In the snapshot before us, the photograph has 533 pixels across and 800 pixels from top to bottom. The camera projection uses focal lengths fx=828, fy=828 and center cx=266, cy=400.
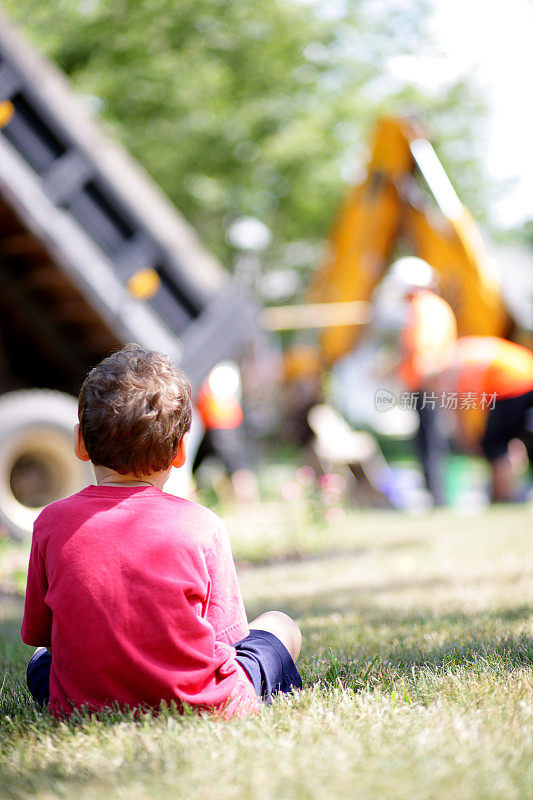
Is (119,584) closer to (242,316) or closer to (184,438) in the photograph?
(184,438)

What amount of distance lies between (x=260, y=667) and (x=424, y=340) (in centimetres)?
576

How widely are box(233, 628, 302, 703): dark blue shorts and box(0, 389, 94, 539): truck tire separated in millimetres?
3017

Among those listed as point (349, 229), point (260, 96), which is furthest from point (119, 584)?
point (260, 96)

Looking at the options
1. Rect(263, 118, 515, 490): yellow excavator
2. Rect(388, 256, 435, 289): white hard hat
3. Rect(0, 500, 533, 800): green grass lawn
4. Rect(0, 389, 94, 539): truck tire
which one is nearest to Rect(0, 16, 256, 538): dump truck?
Rect(0, 389, 94, 539): truck tire

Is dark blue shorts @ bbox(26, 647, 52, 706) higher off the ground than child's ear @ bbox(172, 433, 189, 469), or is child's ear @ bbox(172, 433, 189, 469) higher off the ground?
child's ear @ bbox(172, 433, 189, 469)

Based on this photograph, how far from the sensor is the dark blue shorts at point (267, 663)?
6.68 feet

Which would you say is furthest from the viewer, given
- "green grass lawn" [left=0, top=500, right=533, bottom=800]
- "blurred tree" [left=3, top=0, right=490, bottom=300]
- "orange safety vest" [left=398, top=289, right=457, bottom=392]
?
"blurred tree" [left=3, top=0, right=490, bottom=300]

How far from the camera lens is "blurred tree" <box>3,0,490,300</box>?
38.3ft

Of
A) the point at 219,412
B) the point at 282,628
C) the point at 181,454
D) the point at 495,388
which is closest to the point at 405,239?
the point at 219,412

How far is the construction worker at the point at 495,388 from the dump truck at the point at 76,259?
239 centimetres

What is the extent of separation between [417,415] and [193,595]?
6.00 meters

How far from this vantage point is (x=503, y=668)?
2305 millimetres

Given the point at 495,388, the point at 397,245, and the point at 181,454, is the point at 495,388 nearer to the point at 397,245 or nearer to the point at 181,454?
the point at 397,245

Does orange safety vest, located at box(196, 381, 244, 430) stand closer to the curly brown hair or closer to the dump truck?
the dump truck
